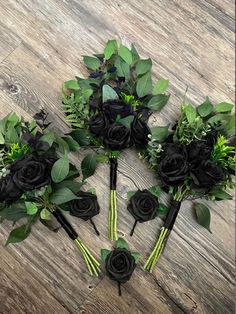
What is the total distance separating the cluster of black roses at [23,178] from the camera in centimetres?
115

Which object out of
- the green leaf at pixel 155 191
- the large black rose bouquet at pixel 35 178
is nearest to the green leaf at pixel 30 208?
the large black rose bouquet at pixel 35 178

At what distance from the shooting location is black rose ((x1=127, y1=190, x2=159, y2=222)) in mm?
1231

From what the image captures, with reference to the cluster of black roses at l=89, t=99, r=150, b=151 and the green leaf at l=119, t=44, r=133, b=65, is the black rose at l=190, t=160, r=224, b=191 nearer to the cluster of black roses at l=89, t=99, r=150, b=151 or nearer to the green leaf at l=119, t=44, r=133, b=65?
the cluster of black roses at l=89, t=99, r=150, b=151

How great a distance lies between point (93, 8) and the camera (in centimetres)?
145

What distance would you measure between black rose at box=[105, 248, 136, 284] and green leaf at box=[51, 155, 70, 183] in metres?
0.26

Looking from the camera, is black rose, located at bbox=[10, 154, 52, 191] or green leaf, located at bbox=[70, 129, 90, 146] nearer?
black rose, located at bbox=[10, 154, 52, 191]

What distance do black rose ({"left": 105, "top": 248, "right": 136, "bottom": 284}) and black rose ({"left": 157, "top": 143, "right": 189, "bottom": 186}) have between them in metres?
0.23

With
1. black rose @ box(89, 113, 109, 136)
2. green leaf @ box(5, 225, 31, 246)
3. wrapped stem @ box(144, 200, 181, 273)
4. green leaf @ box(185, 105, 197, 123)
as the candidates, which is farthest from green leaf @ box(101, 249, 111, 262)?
green leaf @ box(185, 105, 197, 123)

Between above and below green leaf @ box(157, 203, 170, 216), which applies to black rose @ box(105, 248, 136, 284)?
below

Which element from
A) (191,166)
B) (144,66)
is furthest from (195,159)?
(144,66)

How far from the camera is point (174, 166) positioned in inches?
46.4

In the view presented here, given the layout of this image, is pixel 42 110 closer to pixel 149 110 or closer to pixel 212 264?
Result: pixel 149 110

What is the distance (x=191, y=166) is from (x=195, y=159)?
0.02m

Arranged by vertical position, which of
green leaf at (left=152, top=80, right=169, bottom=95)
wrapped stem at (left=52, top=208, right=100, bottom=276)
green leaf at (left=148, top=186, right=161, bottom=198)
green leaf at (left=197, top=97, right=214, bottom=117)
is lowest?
wrapped stem at (left=52, top=208, right=100, bottom=276)
